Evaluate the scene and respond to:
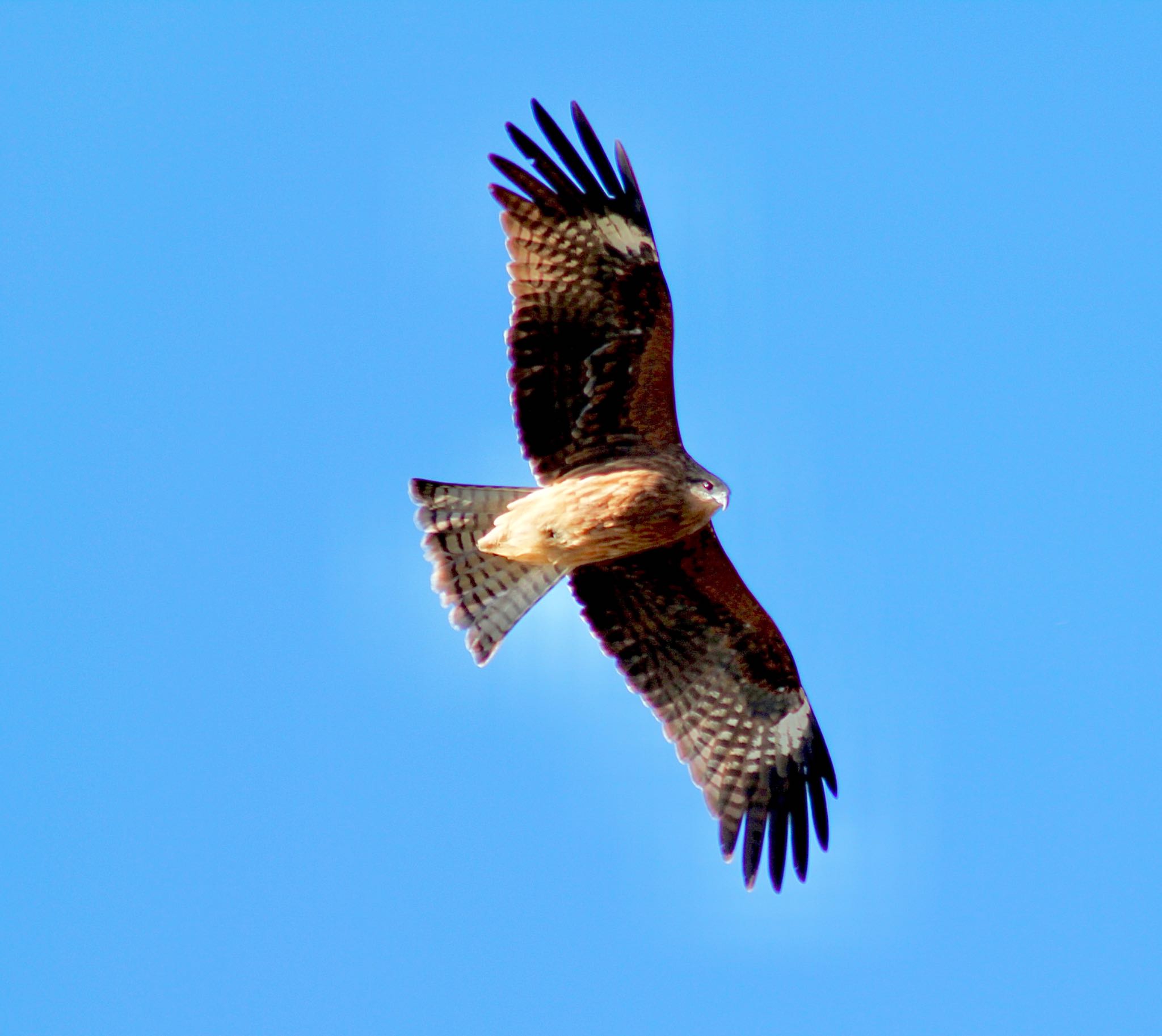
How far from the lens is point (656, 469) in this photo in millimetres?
8156

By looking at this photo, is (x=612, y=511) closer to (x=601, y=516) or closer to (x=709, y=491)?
(x=601, y=516)

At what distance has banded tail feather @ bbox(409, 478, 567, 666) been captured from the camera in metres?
8.61

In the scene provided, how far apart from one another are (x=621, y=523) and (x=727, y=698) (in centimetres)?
157

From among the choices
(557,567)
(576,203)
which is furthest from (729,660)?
(576,203)

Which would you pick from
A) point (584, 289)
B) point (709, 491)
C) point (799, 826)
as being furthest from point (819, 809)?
point (584, 289)

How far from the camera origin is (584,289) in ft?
26.3

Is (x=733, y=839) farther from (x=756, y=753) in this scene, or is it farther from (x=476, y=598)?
(x=476, y=598)

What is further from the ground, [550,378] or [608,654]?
[550,378]

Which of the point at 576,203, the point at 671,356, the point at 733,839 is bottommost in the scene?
the point at 733,839

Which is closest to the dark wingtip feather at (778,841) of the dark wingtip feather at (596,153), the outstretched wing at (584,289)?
the outstretched wing at (584,289)

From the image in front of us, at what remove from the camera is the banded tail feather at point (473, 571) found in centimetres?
861

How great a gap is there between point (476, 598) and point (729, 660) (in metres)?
1.58

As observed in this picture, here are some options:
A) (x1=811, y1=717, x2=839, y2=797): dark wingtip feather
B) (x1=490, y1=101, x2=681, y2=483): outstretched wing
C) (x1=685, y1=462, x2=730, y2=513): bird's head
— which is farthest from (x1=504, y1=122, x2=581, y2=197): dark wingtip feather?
(x1=811, y1=717, x2=839, y2=797): dark wingtip feather

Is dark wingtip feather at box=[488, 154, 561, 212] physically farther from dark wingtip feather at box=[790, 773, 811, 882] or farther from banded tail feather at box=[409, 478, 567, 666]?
dark wingtip feather at box=[790, 773, 811, 882]
